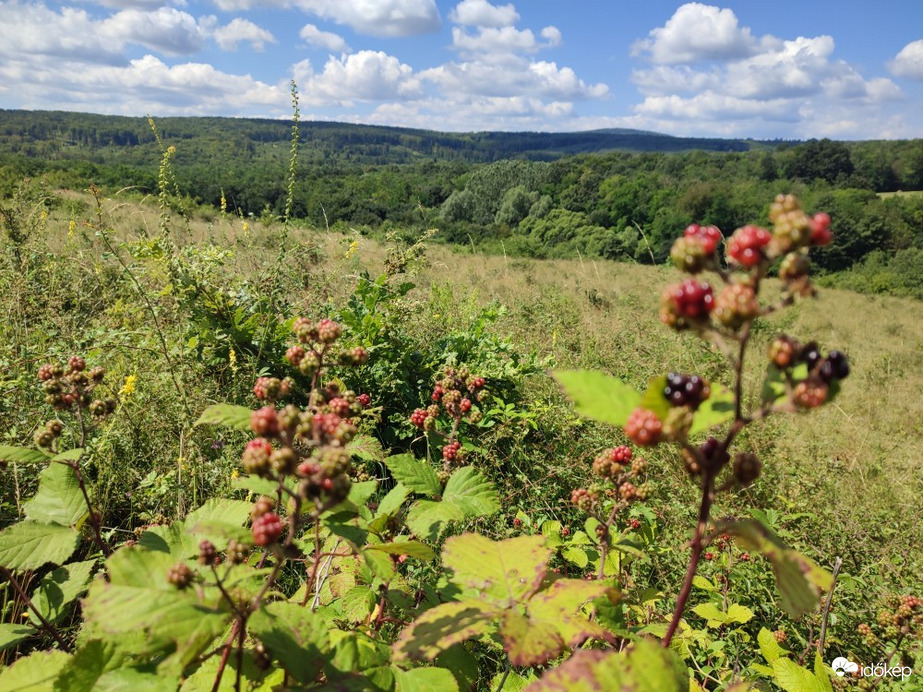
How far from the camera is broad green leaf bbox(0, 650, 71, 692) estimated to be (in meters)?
1.12

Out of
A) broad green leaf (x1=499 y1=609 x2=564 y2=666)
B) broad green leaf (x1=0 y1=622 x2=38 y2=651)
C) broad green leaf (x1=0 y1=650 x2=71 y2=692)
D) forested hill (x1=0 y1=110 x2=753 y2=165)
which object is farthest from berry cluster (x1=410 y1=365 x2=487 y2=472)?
forested hill (x1=0 y1=110 x2=753 y2=165)

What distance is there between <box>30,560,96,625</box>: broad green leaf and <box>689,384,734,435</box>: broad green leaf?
1.68 meters

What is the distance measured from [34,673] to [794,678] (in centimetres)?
204

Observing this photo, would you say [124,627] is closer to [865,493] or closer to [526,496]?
[526,496]

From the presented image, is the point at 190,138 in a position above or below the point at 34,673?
above

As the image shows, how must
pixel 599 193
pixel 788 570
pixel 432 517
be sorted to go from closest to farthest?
1. pixel 788 570
2. pixel 432 517
3. pixel 599 193

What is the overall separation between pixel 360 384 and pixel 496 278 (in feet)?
32.3

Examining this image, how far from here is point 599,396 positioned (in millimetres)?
801

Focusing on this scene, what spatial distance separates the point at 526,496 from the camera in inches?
144

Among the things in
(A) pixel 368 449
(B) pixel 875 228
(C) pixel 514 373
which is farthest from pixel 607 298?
(B) pixel 875 228

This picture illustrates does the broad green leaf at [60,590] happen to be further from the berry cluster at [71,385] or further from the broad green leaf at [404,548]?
the broad green leaf at [404,548]

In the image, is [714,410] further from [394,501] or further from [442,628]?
[394,501]

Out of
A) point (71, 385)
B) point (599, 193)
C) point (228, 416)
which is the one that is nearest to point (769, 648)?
point (228, 416)

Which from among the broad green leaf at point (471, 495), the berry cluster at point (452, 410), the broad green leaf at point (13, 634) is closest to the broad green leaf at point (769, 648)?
the broad green leaf at point (471, 495)
